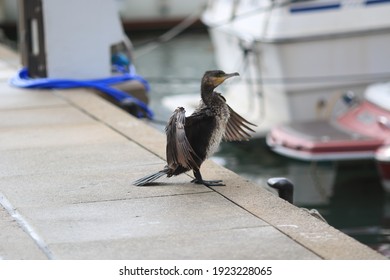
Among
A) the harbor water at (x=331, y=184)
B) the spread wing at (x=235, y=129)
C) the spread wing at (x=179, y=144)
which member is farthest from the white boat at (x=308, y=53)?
the spread wing at (x=179, y=144)

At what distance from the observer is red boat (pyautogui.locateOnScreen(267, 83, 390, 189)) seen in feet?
41.4

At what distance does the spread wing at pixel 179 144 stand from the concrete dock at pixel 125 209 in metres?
0.23

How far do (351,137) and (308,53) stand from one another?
68.4 inches

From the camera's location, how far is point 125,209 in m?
6.07

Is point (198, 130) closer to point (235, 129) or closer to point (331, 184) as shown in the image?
point (235, 129)

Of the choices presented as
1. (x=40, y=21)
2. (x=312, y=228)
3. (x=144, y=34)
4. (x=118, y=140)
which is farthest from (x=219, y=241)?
(x=144, y=34)

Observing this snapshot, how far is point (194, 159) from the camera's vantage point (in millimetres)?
6363

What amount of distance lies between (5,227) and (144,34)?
23535mm

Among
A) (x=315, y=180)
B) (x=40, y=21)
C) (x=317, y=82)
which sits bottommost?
(x=315, y=180)

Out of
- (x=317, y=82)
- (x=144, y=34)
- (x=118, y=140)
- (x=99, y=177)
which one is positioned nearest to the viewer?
(x=99, y=177)

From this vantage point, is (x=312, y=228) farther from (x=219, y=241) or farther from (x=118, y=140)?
(x=118, y=140)

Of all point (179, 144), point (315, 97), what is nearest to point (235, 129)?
point (179, 144)

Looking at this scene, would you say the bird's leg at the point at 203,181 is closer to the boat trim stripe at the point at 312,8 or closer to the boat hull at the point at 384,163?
the boat hull at the point at 384,163

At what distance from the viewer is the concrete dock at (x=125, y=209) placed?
5.30m
